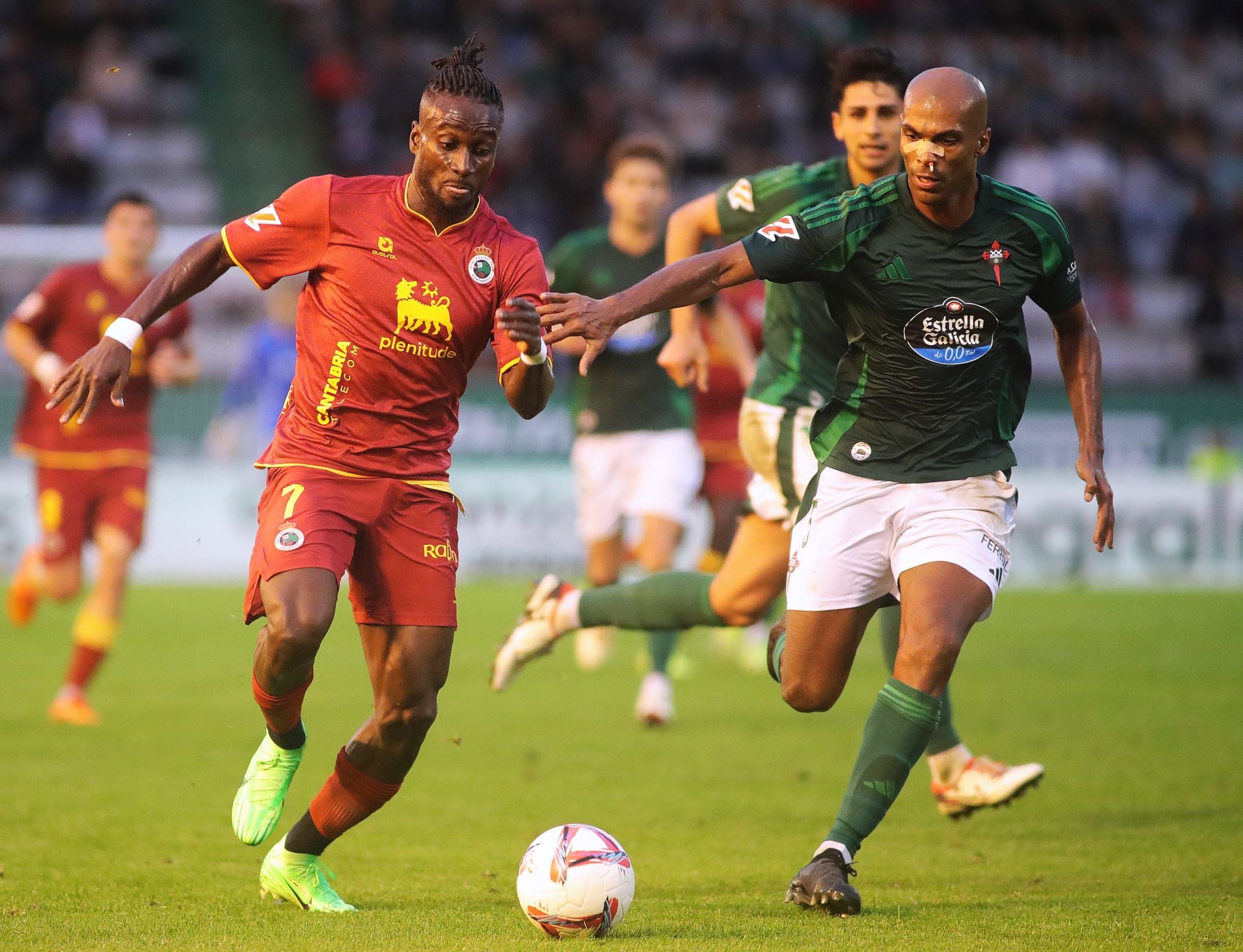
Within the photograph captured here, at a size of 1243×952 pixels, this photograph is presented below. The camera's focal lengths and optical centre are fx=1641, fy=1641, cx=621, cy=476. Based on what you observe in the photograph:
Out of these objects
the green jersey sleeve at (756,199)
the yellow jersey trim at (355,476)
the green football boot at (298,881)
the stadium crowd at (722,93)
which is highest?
the stadium crowd at (722,93)

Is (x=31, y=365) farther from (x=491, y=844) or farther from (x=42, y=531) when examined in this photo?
(x=491, y=844)

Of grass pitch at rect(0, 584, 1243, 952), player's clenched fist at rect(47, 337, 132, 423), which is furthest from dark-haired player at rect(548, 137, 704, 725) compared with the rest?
player's clenched fist at rect(47, 337, 132, 423)

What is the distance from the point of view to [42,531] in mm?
9727

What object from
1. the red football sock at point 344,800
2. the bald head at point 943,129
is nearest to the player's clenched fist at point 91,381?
the red football sock at point 344,800

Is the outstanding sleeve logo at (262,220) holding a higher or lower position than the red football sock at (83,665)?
higher

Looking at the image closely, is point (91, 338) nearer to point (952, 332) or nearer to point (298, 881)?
point (298, 881)

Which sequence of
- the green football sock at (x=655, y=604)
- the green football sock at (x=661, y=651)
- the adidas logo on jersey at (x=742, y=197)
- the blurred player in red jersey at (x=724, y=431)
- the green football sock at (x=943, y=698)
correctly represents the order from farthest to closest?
the blurred player in red jersey at (x=724, y=431) < the green football sock at (x=661, y=651) < the green football sock at (x=655, y=604) < the adidas logo on jersey at (x=742, y=197) < the green football sock at (x=943, y=698)

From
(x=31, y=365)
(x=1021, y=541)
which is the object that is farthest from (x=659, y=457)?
(x=1021, y=541)

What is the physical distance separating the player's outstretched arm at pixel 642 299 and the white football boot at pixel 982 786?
2256mm

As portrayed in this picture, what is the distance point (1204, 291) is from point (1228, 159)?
4.10 metres

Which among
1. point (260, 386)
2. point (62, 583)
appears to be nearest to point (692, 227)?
point (62, 583)

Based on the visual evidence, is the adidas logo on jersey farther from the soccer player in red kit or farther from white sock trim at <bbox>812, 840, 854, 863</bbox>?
white sock trim at <bbox>812, 840, 854, 863</bbox>

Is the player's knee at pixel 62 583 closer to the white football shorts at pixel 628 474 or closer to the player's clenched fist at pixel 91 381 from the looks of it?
the white football shorts at pixel 628 474

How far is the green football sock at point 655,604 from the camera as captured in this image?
7094 mm
